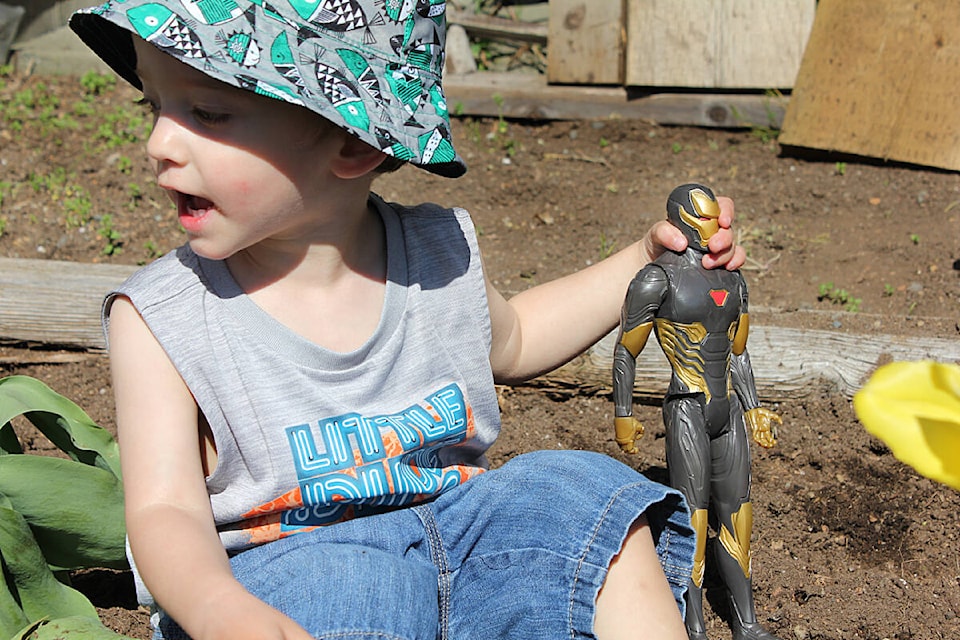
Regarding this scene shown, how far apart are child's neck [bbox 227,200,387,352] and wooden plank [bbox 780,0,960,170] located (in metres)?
2.93

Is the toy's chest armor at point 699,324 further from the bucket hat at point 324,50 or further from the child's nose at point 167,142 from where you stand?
the child's nose at point 167,142

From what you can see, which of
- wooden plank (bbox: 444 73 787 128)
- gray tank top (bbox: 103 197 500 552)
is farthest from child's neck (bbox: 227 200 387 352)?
wooden plank (bbox: 444 73 787 128)

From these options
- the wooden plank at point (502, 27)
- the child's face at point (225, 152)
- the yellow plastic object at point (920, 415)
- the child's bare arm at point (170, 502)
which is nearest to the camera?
the yellow plastic object at point (920, 415)

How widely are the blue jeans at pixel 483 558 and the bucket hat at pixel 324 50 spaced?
0.58 meters

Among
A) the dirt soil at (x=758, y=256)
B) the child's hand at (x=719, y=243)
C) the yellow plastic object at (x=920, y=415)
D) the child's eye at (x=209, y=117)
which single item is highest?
the yellow plastic object at (x=920, y=415)

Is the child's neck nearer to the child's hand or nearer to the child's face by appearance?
the child's face

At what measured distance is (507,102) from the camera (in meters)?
4.56

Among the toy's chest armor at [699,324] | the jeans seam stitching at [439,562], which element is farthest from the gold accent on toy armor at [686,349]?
the jeans seam stitching at [439,562]

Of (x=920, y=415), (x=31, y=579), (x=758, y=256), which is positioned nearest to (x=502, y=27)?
(x=758, y=256)

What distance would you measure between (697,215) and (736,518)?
1.77 ft

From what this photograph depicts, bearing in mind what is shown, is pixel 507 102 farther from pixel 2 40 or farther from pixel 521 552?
pixel 521 552

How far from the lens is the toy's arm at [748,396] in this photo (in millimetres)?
1817

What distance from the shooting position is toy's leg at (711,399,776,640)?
71.9 inches

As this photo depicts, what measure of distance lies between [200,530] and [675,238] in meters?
0.89
